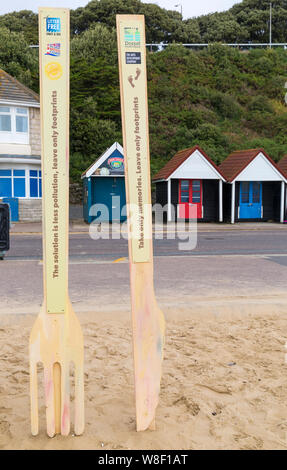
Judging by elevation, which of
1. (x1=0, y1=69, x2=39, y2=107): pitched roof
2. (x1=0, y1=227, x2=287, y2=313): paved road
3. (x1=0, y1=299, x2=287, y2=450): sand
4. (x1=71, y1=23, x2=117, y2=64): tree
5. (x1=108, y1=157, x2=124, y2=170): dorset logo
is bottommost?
(x1=0, y1=227, x2=287, y2=313): paved road

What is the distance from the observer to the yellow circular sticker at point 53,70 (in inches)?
111

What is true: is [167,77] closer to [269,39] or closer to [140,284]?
[269,39]

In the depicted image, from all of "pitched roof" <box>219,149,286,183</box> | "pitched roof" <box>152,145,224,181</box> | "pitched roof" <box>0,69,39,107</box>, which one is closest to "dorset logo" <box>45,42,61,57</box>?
"pitched roof" <box>152,145,224,181</box>

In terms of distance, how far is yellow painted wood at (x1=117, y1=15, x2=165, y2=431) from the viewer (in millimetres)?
2875

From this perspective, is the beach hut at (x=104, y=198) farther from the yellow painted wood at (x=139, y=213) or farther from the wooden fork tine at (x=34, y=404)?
the wooden fork tine at (x=34, y=404)

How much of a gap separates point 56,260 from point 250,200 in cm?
2529

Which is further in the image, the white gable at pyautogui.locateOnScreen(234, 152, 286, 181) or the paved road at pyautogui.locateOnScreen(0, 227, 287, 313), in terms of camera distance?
the white gable at pyautogui.locateOnScreen(234, 152, 286, 181)

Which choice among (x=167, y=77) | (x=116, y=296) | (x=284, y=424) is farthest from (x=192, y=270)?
(x=167, y=77)

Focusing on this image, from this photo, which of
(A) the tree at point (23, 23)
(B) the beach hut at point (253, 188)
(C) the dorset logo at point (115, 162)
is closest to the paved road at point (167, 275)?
(C) the dorset logo at point (115, 162)

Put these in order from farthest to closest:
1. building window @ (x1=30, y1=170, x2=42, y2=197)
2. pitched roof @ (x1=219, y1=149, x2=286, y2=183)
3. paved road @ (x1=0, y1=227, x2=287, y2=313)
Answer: building window @ (x1=30, y1=170, x2=42, y2=197) < pitched roof @ (x1=219, y1=149, x2=286, y2=183) < paved road @ (x1=0, y1=227, x2=287, y2=313)

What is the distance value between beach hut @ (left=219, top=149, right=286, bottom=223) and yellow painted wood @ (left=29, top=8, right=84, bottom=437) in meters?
23.9

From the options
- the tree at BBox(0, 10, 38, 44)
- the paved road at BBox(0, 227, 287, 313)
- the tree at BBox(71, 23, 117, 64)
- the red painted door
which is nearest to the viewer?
the paved road at BBox(0, 227, 287, 313)

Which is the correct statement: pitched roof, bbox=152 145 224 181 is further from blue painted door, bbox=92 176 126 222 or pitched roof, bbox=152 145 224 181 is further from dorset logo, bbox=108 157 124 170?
dorset logo, bbox=108 157 124 170

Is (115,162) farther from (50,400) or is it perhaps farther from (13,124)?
(50,400)
